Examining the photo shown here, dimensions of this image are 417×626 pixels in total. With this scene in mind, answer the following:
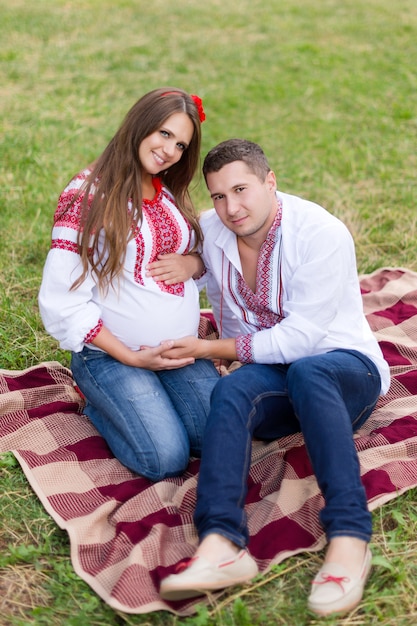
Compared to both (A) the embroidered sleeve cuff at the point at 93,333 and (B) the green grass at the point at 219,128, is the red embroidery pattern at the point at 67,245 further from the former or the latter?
(B) the green grass at the point at 219,128

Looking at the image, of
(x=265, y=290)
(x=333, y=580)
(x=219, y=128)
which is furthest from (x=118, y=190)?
(x=219, y=128)

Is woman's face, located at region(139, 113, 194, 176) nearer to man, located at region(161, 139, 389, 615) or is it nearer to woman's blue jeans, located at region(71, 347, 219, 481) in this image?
man, located at region(161, 139, 389, 615)

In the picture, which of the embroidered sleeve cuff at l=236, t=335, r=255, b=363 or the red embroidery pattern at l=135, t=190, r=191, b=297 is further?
the red embroidery pattern at l=135, t=190, r=191, b=297

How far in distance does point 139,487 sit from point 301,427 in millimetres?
832

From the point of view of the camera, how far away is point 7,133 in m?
7.27

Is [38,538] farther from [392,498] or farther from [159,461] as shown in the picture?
[392,498]

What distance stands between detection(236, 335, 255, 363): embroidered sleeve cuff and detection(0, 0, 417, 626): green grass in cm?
86

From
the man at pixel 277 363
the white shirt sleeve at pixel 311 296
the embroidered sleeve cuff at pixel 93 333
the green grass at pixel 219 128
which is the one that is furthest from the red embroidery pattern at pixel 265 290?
the green grass at pixel 219 128

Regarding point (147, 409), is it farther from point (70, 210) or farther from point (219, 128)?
point (219, 128)

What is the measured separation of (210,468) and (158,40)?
872cm

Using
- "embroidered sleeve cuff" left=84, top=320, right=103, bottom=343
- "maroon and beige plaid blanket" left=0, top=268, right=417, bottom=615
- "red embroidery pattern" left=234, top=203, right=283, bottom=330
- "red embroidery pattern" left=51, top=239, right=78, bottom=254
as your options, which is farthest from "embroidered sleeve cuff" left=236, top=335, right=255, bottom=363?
"red embroidery pattern" left=51, top=239, right=78, bottom=254

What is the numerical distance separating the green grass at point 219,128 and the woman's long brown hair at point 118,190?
3.29 feet

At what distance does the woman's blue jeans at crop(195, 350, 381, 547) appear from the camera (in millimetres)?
2723

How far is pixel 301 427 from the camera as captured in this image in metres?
2.94
